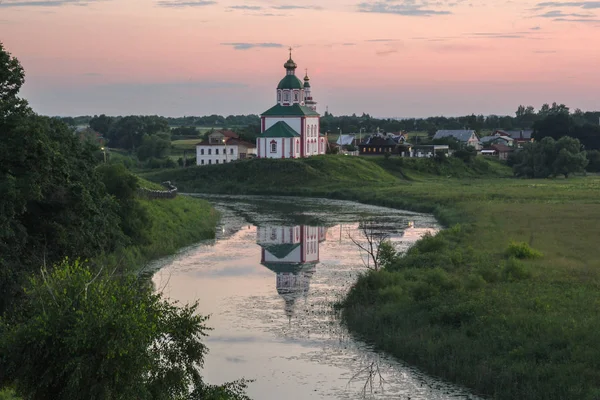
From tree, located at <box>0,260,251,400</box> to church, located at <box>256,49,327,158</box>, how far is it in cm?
7608

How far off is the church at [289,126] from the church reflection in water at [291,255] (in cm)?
4060

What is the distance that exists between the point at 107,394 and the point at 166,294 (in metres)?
15.4

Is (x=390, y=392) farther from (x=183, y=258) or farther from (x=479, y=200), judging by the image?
(x=479, y=200)

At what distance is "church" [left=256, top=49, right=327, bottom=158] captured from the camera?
92.9m

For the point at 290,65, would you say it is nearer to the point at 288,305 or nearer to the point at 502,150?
the point at 502,150

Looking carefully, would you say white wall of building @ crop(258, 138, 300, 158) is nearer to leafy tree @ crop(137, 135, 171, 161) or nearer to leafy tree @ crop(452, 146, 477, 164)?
leafy tree @ crop(452, 146, 477, 164)

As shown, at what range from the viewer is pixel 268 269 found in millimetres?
37281

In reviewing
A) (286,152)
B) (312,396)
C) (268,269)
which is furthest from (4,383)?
(286,152)

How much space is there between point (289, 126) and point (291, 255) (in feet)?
180

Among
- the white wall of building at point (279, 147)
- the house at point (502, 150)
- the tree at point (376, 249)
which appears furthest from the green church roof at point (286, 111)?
the tree at point (376, 249)

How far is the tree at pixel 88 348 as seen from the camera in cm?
1552

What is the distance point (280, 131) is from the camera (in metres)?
93.0

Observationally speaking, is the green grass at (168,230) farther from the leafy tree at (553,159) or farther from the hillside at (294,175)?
the leafy tree at (553,159)

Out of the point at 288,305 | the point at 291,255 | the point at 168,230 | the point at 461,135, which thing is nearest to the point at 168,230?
the point at 168,230
